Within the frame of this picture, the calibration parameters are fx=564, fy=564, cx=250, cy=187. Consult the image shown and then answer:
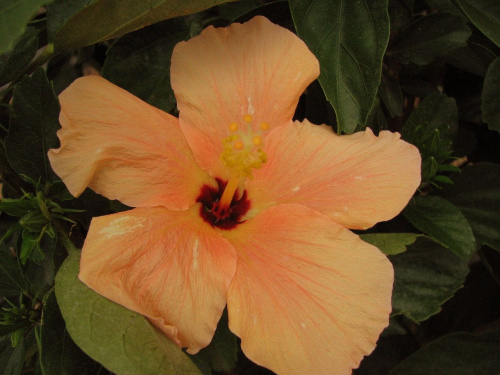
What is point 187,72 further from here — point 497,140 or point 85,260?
point 497,140

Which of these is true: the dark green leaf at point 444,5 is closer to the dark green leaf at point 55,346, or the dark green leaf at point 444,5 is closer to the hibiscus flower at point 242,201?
the hibiscus flower at point 242,201

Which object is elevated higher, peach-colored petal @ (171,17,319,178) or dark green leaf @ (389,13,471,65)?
peach-colored petal @ (171,17,319,178)

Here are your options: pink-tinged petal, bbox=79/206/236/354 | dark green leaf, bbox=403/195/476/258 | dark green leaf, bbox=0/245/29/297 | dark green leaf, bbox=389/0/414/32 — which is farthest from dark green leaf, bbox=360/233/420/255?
dark green leaf, bbox=0/245/29/297

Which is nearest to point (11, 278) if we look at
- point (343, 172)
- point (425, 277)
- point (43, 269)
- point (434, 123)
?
point (43, 269)

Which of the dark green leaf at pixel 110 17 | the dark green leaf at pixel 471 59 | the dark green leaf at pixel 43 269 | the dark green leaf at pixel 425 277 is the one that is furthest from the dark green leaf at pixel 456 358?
the dark green leaf at pixel 110 17

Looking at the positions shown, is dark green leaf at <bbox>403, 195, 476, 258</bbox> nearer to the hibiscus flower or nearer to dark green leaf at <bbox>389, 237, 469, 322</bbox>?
dark green leaf at <bbox>389, 237, 469, 322</bbox>

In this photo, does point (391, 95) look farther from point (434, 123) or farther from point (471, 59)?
point (471, 59)
